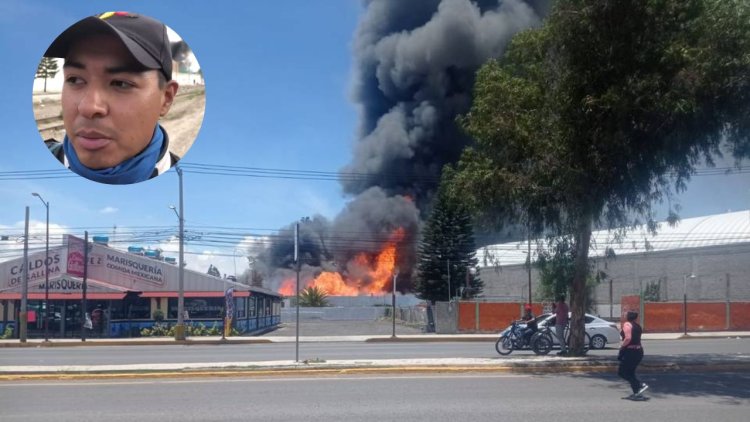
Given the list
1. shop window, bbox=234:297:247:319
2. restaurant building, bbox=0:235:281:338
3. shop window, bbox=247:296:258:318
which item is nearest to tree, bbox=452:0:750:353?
restaurant building, bbox=0:235:281:338

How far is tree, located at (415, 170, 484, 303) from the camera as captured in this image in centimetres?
5800

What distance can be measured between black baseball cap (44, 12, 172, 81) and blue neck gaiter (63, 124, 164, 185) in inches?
21.7

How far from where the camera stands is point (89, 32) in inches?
219

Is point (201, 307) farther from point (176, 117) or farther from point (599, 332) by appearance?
point (176, 117)

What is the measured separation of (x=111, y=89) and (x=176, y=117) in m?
0.58

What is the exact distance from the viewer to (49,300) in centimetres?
4175

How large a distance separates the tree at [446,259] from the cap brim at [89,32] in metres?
52.3

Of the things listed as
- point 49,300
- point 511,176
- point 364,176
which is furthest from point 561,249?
point 364,176

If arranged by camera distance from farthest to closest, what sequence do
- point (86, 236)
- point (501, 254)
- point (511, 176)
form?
1. point (501, 254)
2. point (86, 236)
3. point (511, 176)

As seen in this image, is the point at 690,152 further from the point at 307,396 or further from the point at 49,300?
the point at 49,300

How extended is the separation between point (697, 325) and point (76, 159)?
41.1 meters

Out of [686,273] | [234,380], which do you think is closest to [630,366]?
[234,380]

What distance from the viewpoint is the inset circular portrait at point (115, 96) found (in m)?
5.59

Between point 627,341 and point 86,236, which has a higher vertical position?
point 86,236
